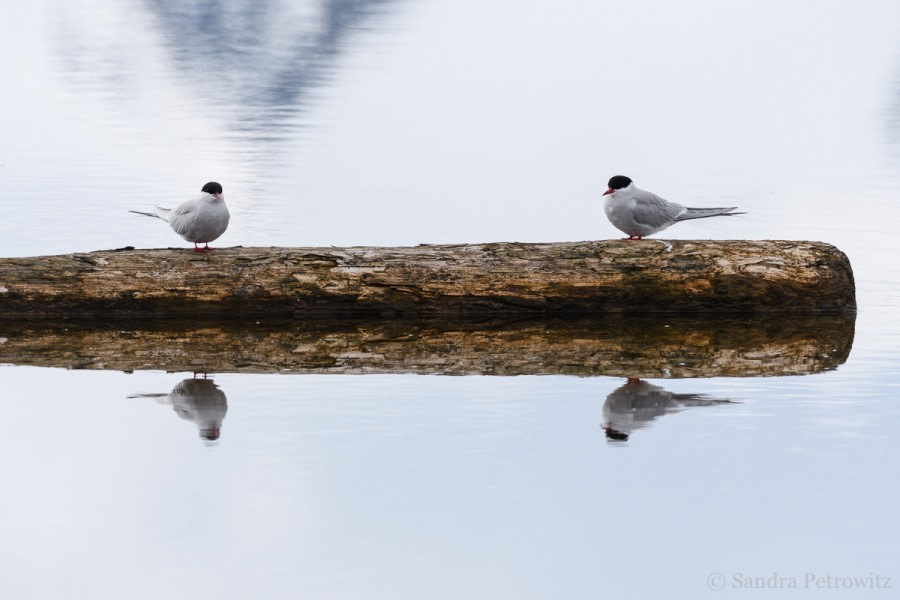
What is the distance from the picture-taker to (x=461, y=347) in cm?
816

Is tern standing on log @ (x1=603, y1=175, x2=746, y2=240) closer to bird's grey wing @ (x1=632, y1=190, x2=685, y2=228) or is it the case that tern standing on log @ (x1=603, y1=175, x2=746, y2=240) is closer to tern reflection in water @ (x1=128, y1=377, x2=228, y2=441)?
bird's grey wing @ (x1=632, y1=190, x2=685, y2=228)

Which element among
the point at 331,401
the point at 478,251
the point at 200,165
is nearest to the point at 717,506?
the point at 331,401

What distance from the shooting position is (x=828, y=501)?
15.9 feet

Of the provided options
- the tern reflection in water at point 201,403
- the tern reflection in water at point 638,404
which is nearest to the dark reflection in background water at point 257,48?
the tern reflection in water at point 201,403

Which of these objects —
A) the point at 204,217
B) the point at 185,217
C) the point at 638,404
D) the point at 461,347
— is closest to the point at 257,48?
the point at 185,217

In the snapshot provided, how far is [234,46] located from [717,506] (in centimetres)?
3162

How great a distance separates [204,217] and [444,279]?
5.09 feet

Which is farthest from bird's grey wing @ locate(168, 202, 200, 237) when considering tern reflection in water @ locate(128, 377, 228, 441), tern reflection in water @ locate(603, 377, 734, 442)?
tern reflection in water @ locate(603, 377, 734, 442)

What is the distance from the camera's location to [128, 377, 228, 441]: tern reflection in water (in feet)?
19.4

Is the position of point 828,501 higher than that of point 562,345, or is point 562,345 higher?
point 828,501

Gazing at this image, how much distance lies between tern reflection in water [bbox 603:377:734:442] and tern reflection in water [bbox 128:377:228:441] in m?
1.60

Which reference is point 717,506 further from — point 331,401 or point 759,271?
point 759,271

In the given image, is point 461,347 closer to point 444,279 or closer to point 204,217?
point 444,279

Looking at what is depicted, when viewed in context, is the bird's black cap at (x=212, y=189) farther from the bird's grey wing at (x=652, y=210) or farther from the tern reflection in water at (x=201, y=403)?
the bird's grey wing at (x=652, y=210)
